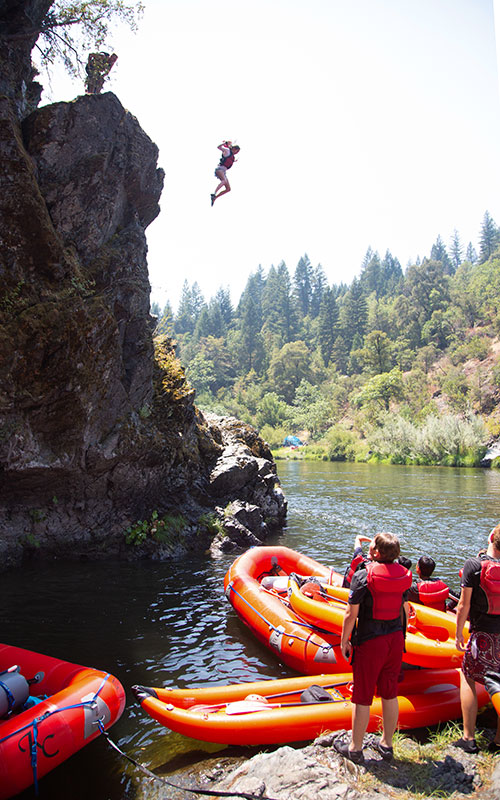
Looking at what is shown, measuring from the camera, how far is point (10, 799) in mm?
3996

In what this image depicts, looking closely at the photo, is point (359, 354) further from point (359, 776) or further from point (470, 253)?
point (470, 253)

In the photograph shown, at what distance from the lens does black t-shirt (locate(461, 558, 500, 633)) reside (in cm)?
Result: 386

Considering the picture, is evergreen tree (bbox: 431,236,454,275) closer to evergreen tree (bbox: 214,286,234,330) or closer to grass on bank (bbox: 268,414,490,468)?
evergreen tree (bbox: 214,286,234,330)

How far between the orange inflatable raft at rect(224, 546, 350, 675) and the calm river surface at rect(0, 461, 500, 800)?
290 mm

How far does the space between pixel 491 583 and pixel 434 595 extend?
2899 mm

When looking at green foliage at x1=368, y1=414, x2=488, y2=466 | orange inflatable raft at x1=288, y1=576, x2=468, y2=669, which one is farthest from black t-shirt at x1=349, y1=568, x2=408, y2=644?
green foliage at x1=368, y1=414, x2=488, y2=466

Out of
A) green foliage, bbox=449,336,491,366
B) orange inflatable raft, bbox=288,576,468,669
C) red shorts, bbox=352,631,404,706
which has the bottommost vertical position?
orange inflatable raft, bbox=288,576,468,669

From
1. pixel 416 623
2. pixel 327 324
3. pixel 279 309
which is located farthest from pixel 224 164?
pixel 279 309

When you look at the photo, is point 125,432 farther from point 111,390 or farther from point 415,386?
point 415,386

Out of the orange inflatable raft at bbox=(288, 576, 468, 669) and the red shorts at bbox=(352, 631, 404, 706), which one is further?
the orange inflatable raft at bbox=(288, 576, 468, 669)

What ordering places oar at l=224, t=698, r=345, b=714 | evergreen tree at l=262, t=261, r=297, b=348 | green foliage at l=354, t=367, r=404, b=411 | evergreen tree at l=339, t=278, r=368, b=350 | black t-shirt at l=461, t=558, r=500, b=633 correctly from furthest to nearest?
1. evergreen tree at l=262, t=261, r=297, b=348
2. evergreen tree at l=339, t=278, r=368, b=350
3. green foliage at l=354, t=367, r=404, b=411
4. oar at l=224, t=698, r=345, b=714
5. black t-shirt at l=461, t=558, r=500, b=633

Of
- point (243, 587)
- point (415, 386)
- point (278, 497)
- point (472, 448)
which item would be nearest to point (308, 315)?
point (415, 386)

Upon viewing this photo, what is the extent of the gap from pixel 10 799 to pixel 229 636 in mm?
3772

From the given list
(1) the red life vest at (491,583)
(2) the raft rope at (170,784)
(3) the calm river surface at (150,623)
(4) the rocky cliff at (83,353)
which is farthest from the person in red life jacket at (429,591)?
(4) the rocky cliff at (83,353)
